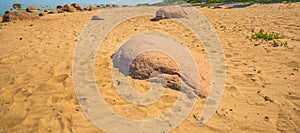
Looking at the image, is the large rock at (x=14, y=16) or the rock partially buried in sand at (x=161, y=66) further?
the large rock at (x=14, y=16)

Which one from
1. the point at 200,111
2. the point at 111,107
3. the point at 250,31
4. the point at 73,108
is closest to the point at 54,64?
the point at 73,108

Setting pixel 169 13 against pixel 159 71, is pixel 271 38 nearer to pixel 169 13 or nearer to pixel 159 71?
pixel 159 71

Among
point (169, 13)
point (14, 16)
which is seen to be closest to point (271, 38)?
point (169, 13)

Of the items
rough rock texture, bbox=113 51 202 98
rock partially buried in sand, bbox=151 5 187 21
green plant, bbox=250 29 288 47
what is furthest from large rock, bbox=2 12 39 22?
green plant, bbox=250 29 288 47

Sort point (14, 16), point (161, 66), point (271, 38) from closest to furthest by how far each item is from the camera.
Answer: point (161, 66) < point (271, 38) < point (14, 16)

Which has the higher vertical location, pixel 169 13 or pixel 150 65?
pixel 169 13

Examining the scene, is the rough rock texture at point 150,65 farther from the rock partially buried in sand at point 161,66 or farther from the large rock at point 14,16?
the large rock at point 14,16

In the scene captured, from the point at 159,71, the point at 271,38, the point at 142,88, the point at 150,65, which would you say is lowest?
the point at 142,88

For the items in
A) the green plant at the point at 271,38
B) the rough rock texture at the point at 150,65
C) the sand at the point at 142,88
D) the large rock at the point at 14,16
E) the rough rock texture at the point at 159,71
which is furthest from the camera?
the large rock at the point at 14,16

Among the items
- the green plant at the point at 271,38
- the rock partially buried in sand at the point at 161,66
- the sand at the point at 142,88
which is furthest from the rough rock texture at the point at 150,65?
the green plant at the point at 271,38

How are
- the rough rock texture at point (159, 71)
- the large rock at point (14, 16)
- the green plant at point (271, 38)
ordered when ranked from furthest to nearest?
1. the large rock at point (14, 16)
2. the green plant at point (271, 38)
3. the rough rock texture at point (159, 71)

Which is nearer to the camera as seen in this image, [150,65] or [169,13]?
[150,65]

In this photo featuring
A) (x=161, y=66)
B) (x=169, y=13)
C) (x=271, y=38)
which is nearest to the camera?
(x=161, y=66)

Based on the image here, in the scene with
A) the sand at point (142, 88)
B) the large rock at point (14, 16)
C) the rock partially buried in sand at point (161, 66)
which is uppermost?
the large rock at point (14, 16)
